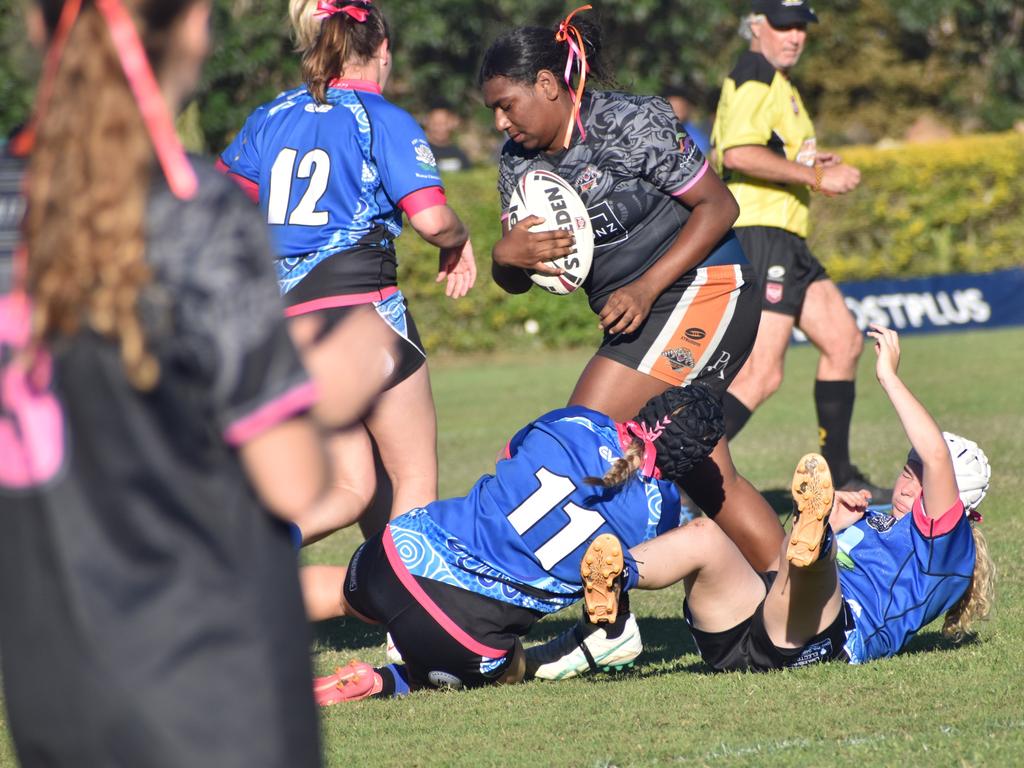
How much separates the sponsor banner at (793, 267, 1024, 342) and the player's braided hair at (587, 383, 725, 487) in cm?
1064

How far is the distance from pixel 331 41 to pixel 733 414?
285 centimetres

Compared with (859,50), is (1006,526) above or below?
below

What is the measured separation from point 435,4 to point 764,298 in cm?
1584

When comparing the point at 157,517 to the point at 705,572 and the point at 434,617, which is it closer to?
the point at 434,617

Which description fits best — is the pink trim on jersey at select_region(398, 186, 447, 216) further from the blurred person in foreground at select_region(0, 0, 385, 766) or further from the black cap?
the black cap

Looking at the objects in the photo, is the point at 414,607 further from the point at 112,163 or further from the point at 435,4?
the point at 435,4

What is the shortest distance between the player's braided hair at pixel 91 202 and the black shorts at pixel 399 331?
2.97 m

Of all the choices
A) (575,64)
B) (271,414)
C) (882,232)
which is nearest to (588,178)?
(575,64)

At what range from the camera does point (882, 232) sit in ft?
53.3

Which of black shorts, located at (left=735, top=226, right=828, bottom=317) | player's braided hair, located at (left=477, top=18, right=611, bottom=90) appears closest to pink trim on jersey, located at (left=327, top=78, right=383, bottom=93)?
player's braided hair, located at (left=477, top=18, right=611, bottom=90)

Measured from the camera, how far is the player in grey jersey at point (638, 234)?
4.77 metres

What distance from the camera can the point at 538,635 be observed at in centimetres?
516

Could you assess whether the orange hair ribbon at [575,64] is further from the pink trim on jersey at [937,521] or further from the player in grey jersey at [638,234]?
the pink trim on jersey at [937,521]

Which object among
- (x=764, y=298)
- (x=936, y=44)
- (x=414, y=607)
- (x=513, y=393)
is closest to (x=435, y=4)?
(x=936, y=44)
